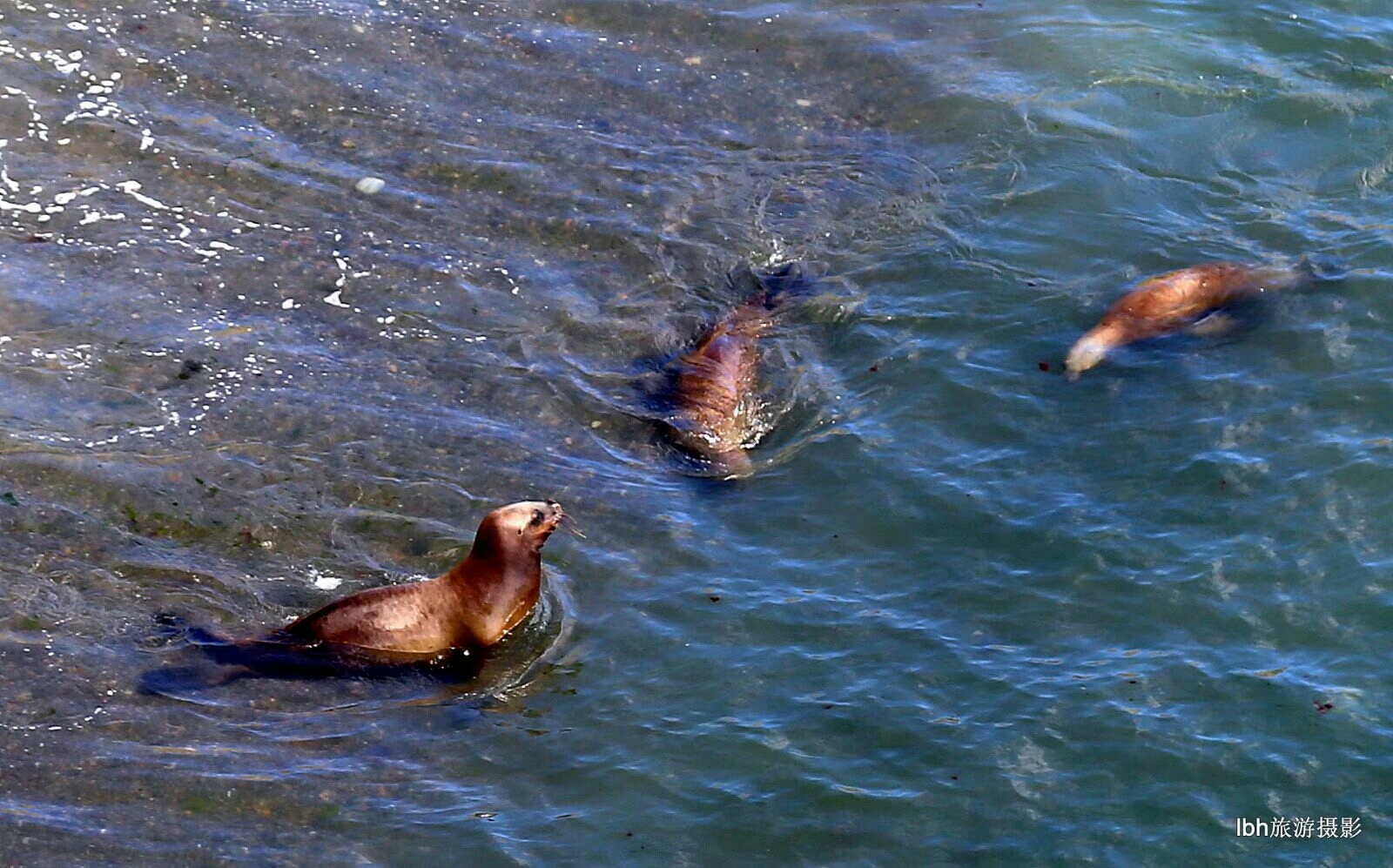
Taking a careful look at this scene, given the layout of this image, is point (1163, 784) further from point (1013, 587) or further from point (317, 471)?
point (317, 471)

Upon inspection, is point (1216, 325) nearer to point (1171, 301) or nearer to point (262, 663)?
point (1171, 301)

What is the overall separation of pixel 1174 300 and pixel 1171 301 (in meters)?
0.02

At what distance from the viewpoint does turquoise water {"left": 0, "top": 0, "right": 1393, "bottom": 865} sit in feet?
24.2

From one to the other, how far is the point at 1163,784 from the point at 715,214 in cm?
588

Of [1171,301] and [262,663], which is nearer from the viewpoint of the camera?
[262,663]

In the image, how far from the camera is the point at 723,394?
9938 mm

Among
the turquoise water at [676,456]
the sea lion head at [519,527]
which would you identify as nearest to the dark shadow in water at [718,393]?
the turquoise water at [676,456]

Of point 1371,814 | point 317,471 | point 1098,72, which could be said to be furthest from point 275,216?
point 1371,814

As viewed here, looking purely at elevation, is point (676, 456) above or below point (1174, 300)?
below

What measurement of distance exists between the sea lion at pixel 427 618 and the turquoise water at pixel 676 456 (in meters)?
0.19

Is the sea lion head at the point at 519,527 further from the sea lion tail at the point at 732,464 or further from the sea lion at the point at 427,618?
the sea lion tail at the point at 732,464

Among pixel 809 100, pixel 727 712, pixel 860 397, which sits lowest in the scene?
pixel 727 712

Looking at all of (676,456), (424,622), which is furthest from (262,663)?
(676,456)

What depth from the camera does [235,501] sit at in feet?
29.2
